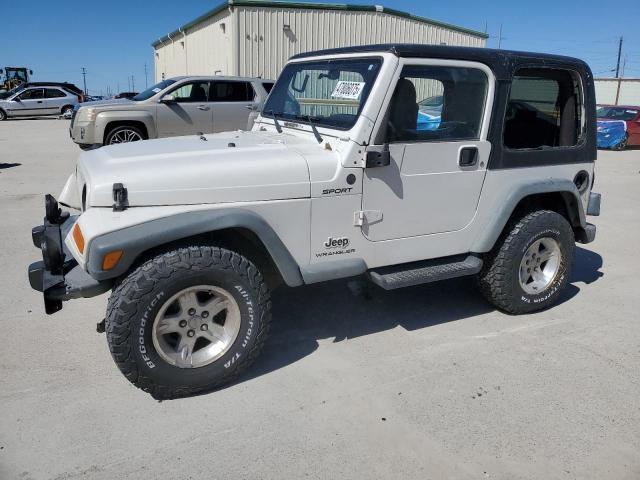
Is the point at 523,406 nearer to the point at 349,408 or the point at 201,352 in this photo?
the point at 349,408

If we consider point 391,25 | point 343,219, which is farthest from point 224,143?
point 391,25

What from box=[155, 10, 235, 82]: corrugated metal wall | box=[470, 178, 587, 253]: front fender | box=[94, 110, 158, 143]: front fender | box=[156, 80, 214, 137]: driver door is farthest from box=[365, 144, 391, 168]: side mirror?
box=[155, 10, 235, 82]: corrugated metal wall

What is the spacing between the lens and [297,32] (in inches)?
751

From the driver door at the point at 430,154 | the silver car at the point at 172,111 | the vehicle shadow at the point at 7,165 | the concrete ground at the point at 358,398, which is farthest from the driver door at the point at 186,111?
the driver door at the point at 430,154

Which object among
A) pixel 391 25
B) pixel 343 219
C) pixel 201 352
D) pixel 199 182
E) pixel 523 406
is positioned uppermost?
pixel 391 25

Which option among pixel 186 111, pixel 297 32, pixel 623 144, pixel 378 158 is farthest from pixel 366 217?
pixel 623 144

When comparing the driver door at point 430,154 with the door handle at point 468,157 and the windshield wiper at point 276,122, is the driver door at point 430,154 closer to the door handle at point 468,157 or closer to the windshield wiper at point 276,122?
the door handle at point 468,157

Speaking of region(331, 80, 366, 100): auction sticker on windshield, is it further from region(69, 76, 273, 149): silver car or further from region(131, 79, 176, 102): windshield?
region(131, 79, 176, 102): windshield

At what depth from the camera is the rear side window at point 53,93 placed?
26.1 metres

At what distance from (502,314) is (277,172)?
2.36 meters

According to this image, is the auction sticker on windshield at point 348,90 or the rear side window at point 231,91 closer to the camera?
the auction sticker on windshield at point 348,90

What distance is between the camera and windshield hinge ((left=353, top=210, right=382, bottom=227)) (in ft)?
11.4

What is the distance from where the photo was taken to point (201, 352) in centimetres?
324

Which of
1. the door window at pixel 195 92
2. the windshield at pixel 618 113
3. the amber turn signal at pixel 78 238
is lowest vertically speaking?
the amber turn signal at pixel 78 238
